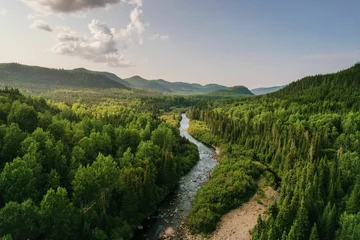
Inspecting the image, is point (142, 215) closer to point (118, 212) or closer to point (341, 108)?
point (118, 212)

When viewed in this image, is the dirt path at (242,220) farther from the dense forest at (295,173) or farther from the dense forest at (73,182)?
the dense forest at (73,182)

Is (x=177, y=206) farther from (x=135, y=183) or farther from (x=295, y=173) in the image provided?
(x=295, y=173)

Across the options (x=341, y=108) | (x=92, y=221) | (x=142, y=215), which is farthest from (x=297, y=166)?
(x=341, y=108)

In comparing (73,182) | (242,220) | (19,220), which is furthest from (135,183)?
(242,220)

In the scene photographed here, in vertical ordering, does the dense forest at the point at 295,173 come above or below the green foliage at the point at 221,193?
above

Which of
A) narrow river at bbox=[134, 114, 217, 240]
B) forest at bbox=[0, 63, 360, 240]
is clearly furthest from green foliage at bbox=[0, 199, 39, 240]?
narrow river at bbox=[134, 114, 217, 240]

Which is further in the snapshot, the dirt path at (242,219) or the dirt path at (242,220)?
the dirt path at (242,220)

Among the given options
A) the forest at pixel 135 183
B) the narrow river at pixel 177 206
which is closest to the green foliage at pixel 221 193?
the forest at pixel 135 183
